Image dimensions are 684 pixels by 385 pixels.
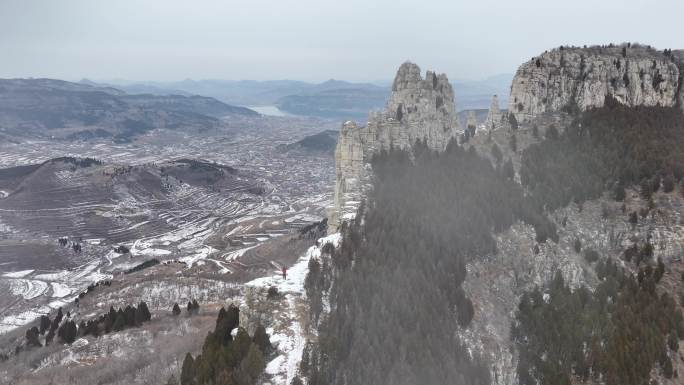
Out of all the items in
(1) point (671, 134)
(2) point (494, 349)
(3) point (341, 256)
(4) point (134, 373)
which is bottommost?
(4) point (134, 373)

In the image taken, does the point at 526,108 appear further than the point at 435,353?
Yes

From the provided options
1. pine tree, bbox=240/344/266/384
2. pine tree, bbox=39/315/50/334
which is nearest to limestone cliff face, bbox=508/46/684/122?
pine tree, bbox=240/344/266/384

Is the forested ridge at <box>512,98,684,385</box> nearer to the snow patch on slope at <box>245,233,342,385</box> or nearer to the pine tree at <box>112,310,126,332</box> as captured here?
the snow patch on slope at <box>245,233,342,385</box>

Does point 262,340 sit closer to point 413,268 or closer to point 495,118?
point 413,268

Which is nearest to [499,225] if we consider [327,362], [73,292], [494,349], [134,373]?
[494,349]

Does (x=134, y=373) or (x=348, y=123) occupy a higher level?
(x=348, y=123)

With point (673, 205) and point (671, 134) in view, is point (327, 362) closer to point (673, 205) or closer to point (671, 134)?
point (673, 205)
